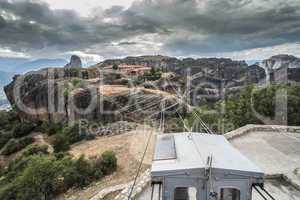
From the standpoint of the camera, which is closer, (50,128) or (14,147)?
(14,147)

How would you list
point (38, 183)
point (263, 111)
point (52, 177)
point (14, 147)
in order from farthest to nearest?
point (14, 147) < point (263, 111) < point (52, 177) < point (38, 183)

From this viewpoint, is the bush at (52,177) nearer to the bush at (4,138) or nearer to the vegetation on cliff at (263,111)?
the vegetation on cliff at (263,111)

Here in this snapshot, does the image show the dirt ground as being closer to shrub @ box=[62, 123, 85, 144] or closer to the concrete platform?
shrub @ box=[62, 123, 85, 144]

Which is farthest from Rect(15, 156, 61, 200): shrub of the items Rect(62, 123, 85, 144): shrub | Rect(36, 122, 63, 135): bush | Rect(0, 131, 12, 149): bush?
Rect(0, 131, 12, 149): bush

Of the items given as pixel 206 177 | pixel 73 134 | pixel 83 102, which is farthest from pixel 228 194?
pixel 83 102

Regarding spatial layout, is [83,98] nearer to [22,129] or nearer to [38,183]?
[22,129]

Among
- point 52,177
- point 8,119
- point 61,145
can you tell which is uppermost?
point 8,119

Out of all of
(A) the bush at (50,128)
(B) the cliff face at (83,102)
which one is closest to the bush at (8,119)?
(B) the cliff face at (83,102)
